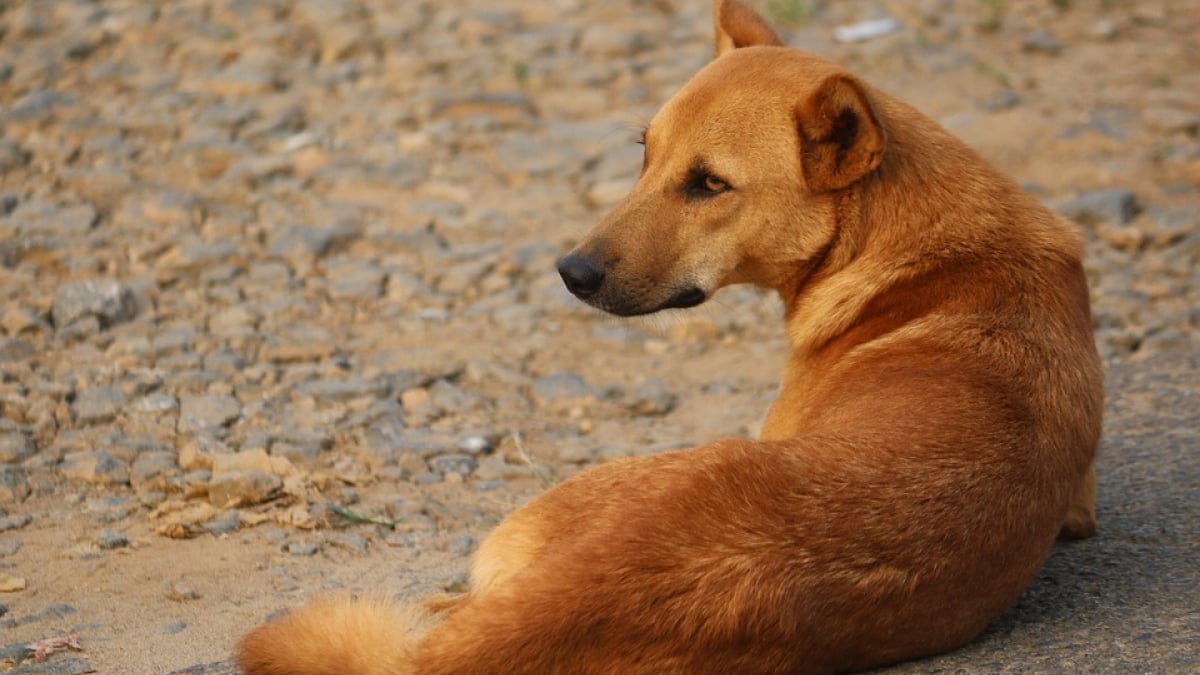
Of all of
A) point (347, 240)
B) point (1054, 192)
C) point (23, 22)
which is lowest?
point (1054, 192)

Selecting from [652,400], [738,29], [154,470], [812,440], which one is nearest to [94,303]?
[154,470]

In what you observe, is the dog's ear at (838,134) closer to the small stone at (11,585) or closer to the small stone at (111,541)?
the small stone at (111,541)

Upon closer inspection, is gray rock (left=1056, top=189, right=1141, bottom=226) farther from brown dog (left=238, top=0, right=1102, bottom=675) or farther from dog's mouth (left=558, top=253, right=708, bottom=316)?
dog's mouth (left=558, top=253, right=708, bottom=316)

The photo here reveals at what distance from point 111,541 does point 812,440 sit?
259 cm

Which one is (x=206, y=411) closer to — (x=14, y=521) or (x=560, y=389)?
(x=14, y=521)

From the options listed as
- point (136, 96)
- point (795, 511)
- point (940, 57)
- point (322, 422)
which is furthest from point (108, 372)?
point (940, 57)

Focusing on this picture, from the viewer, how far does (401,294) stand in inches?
→ 279

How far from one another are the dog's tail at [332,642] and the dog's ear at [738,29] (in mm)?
2685

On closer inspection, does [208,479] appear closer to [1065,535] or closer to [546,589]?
[546,589]

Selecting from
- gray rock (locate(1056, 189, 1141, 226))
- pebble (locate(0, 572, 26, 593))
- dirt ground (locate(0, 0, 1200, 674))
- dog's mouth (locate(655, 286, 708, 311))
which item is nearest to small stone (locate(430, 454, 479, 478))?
dirt ground (locate(0, 0, 1200, 674))

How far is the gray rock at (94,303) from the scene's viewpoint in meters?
6.47

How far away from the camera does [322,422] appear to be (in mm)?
5840

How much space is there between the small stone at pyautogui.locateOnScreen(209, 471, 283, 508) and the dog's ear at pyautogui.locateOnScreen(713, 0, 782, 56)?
2.35m

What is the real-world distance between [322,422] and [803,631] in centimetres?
305
